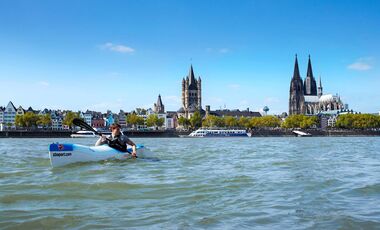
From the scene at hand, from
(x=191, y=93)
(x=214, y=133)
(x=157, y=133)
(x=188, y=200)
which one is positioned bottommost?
(x=188, y=200)

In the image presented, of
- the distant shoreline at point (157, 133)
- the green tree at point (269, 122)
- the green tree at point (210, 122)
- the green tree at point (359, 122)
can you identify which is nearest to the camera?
the distant shoreline at point (157, 133)

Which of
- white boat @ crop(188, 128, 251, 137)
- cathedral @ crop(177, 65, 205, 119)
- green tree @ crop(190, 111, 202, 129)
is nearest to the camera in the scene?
white boat @ crop(188, 128, 251, 137)

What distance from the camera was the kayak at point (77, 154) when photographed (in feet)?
59.1

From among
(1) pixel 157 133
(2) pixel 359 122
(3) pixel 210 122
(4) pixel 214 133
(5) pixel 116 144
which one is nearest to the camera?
(5) pixel 116 144

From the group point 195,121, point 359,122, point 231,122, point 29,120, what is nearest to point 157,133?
point 29,120

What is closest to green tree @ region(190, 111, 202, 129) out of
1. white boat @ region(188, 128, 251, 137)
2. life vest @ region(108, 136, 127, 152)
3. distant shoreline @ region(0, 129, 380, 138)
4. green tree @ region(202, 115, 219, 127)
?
green tree @ region(202, 115, 219, 127)

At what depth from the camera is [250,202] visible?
9.66 metres

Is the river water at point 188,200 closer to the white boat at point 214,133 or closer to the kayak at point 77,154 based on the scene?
the kayak at point 77,154

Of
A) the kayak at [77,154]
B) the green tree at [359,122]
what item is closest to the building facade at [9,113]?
the green tree at [359,122]

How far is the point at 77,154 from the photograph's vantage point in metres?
18.2

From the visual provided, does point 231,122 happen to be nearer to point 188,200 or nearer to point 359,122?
point 359,122

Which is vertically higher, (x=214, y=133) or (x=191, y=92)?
(x=191, y=92)

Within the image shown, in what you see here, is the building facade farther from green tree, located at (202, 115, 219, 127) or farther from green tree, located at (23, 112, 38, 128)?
green tree, located at (202, 115, 219, 127)

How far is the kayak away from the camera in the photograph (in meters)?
18.0
